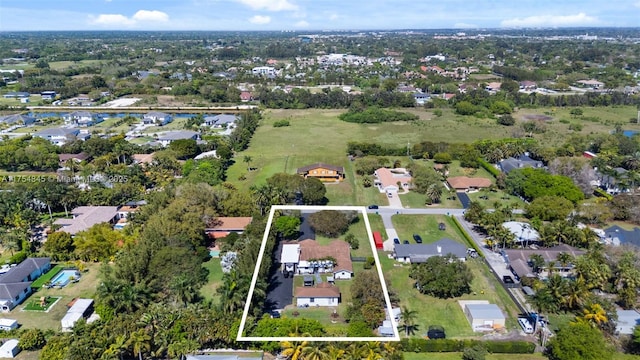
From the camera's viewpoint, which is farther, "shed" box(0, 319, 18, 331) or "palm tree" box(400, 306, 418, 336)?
"shed" box(0, 319, 18, 331)

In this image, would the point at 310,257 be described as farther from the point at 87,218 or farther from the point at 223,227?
the point at 87,218

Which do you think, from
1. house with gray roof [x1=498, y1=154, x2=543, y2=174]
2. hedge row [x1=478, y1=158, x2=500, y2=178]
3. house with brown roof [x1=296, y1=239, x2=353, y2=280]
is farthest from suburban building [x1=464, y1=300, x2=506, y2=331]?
house with gray roof [x1=498, y1=154, x2=543, y2=174]

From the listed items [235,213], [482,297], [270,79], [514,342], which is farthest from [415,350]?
[270,79]

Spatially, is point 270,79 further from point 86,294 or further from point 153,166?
point 86,294

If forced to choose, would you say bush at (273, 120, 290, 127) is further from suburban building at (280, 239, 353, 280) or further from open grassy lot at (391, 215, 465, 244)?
suburban building at (280, 239, 353, 280)

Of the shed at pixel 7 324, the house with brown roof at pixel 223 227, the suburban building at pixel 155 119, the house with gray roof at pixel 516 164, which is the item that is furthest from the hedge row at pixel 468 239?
the suburban building at pixel 155 119

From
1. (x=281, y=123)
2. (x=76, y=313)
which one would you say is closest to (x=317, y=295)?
(x=76, y=313)

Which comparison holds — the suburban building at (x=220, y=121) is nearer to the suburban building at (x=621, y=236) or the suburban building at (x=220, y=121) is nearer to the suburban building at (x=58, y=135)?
the suburban building at (x=58, y=135)

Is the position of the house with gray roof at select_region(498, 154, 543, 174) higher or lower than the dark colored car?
higher
